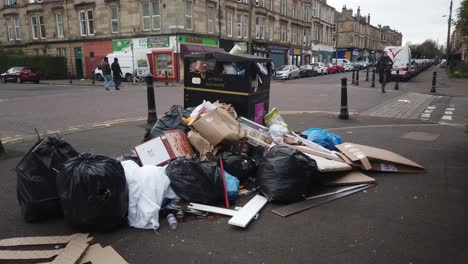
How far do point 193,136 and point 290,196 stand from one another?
1491 millimetres

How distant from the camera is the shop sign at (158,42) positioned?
2884cm

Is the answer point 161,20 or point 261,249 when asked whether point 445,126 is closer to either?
point 261,249

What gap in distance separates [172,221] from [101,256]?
0.71 metres

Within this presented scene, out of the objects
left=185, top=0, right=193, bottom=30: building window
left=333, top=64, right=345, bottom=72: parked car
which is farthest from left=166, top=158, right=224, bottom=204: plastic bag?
left=333, top=64, right=345, bottom=72: parked car

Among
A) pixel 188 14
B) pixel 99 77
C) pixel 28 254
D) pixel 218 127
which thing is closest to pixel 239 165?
pixel 218 127

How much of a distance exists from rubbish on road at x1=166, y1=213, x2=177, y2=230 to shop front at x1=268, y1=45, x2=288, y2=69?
40.3 metres

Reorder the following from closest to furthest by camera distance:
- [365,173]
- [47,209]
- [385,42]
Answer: [47,209], [365,173], [385,42]

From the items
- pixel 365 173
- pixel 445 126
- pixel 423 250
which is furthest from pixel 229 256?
pixel 445 126

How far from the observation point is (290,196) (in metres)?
3.79

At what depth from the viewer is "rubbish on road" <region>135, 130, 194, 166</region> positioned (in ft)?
14.3

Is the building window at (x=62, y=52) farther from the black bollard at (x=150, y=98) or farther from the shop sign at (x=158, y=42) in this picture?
the black bollard at (x=150, y=98)

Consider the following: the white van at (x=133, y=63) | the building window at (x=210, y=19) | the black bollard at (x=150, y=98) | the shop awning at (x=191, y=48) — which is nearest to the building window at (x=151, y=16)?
the white van at (x=133, y=63)

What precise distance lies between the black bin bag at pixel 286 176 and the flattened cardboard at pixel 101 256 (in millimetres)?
1652

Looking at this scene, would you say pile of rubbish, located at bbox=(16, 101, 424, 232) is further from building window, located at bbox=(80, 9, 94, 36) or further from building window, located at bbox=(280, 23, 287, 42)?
building window, located at bbox=(280, 23, 287, 42)
